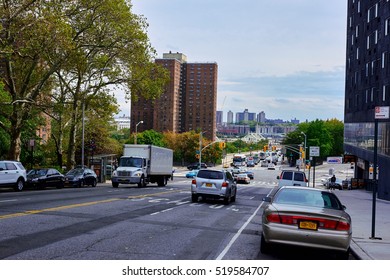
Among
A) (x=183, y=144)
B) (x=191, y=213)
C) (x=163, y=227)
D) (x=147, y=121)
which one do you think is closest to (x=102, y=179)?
(x=191, y=213)

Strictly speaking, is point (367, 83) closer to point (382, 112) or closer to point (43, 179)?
point (43, 179)

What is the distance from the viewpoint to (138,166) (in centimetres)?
3978

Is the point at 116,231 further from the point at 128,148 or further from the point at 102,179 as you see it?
the point at 102,179

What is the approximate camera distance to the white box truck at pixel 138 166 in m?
39.2

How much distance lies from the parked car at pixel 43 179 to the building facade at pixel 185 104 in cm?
12022

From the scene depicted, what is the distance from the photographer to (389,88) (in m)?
45.7

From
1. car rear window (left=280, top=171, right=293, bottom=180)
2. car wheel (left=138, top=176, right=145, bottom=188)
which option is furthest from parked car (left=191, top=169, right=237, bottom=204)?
car wheel (left=138, top=176, right=145, bottom=188)

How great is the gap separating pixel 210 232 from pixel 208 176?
11350 mm

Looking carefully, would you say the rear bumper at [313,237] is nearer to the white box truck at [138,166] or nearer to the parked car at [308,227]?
the parked car at [308,227]

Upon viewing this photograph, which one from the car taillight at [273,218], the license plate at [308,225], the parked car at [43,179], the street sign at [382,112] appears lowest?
the parked car at [43,179]

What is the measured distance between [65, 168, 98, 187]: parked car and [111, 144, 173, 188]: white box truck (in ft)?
9.65

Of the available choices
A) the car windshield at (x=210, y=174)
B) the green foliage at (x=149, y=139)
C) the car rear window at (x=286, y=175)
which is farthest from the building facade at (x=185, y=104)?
the car windshield at (x=210, y=174)

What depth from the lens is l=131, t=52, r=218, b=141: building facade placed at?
6407 inches

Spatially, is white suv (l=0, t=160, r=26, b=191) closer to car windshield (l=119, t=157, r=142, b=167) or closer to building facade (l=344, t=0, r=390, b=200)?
car windshield (l=119, t=157, r=142, b=167)
